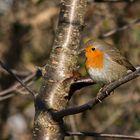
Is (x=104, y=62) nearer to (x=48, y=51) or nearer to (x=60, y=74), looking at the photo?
(x=60, y=74)

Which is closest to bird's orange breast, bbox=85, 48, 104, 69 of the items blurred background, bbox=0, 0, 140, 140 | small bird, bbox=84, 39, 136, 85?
small bird, bbox=84, 39, 136, 85

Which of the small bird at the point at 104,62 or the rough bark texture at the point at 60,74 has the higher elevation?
the small bird at the point at 104,62

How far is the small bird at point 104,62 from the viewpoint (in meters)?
3.80

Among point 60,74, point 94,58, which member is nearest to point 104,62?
point 94,58

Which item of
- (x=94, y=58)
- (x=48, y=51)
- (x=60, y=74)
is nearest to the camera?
(x=60, y=74)

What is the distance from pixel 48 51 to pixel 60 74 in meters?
4.13

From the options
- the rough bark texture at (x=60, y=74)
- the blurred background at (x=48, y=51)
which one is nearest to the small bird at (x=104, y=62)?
the rough bark texture at (x=60, y=74)

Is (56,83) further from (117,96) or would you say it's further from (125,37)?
(117,96)

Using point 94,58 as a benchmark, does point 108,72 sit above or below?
below

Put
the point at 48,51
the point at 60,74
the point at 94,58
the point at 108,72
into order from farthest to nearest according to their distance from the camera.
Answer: the point at 48,51 < the point at 94,58 < the point at 108,72 < the point at 60,74

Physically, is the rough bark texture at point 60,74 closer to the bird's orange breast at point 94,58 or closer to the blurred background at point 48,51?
the bird's orange breast at point 94,58

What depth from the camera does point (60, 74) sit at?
244 cm

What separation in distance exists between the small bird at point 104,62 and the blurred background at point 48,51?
1648 mm

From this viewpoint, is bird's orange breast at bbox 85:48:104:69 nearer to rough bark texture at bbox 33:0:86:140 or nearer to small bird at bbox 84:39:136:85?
small bird at bbox 84:39:136:85
